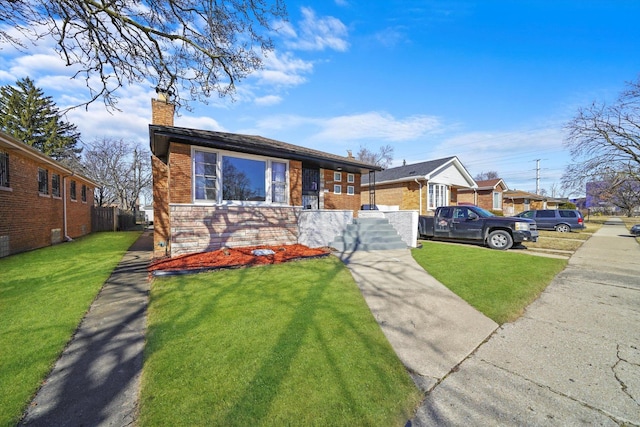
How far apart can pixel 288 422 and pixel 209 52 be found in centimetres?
756

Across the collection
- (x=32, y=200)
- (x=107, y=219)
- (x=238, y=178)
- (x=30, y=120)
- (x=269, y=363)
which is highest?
(x=30, y=120)

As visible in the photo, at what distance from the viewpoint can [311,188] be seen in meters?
13.4

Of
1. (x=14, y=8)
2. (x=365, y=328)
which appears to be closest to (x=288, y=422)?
(x=365, y=328)

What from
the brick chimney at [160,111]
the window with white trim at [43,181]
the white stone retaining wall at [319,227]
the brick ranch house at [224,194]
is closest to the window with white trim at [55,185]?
the window with white trim at [43,181]

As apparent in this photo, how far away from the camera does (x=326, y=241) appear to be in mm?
9969

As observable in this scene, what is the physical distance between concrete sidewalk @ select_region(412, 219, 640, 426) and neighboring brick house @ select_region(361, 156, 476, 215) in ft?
46.6

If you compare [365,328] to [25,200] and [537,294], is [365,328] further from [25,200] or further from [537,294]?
[25,200]

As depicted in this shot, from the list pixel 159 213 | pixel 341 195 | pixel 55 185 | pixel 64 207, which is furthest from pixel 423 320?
pixel 64 207

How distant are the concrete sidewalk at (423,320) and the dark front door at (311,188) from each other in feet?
23.9

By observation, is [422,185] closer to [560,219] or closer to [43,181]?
[560,219]

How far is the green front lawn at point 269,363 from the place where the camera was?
216cm

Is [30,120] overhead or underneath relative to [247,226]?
overhead

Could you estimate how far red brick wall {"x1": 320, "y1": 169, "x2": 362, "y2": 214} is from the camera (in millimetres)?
13984

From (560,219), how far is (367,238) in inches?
742
